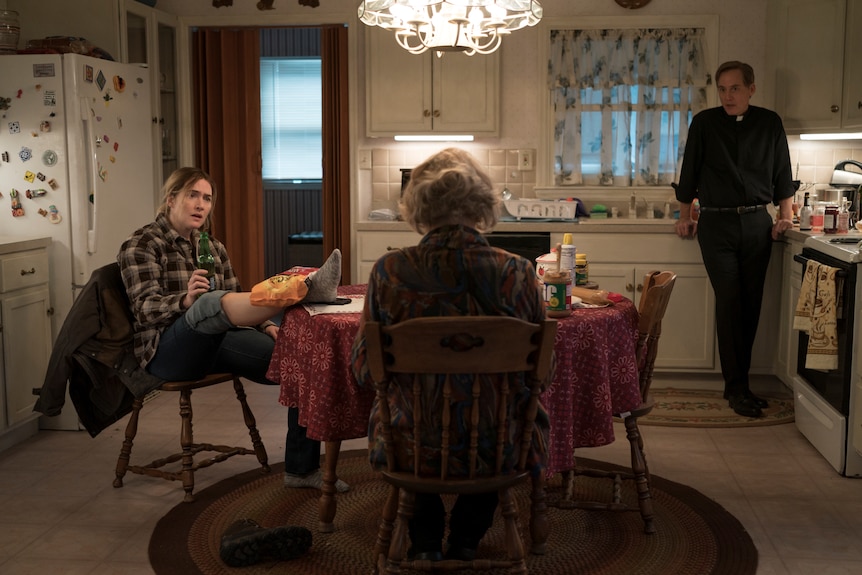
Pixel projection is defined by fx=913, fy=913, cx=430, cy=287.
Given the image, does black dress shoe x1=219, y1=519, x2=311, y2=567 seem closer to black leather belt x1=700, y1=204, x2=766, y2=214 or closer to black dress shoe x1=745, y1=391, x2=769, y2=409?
black dress shoe x1=745, y1=391, x2=769, y2=409

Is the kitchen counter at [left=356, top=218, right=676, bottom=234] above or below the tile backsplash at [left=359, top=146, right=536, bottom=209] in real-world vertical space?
below

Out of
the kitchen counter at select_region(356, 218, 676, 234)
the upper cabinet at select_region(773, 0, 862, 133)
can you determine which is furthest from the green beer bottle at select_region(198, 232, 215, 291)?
the upper cabinet at select_region(773, 0, 862, 133)

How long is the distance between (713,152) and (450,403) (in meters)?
2.81

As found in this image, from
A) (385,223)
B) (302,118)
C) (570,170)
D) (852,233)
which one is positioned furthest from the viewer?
(302,118)

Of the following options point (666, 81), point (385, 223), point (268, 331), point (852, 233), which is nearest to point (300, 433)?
point (268, 331)

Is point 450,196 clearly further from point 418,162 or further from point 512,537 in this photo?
point 418,162

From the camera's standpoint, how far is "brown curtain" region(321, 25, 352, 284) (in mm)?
5551

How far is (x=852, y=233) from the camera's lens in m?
4.26

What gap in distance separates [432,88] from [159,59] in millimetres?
1557

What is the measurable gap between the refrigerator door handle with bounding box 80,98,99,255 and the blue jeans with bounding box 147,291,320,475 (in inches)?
42.3

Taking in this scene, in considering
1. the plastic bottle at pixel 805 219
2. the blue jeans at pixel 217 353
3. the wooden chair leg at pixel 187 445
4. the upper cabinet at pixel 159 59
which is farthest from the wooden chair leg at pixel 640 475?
the upper cabinet at pixel 159 59

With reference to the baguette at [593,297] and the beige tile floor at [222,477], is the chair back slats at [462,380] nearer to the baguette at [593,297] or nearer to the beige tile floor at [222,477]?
the baguette at [593,297]

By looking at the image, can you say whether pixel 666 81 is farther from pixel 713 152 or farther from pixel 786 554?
pixel 786 554

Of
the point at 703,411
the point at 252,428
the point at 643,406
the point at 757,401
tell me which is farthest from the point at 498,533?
the point at 757,401
